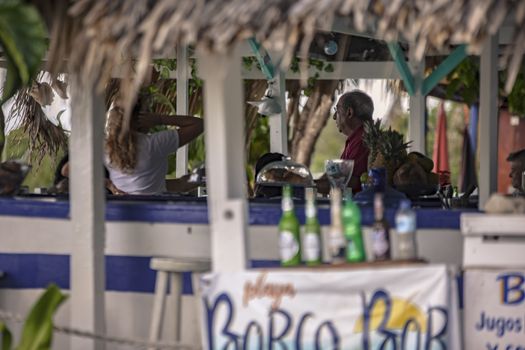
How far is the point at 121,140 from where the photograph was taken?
790 centimetres

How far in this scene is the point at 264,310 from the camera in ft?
17.7

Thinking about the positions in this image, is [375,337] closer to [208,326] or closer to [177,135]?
[208,326]

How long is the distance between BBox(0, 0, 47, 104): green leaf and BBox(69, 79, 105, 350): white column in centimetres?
31

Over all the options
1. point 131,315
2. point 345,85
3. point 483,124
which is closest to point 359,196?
point 483,124

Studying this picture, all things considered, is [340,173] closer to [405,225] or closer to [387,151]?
[387,151]

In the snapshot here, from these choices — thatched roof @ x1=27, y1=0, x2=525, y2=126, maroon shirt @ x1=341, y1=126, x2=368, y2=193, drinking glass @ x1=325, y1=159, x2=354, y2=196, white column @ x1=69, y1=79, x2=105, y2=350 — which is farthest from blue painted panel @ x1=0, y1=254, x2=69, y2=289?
maroon shirt @ x1=341, y1=126, x2=368, y2=193

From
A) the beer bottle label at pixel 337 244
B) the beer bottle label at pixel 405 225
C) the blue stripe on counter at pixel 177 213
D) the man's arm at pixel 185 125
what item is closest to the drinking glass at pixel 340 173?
the man's arm at pixel 185 125

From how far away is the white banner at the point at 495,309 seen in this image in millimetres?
5672

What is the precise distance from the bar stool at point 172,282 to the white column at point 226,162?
398 millimetres

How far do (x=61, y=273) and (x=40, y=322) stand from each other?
71 cm

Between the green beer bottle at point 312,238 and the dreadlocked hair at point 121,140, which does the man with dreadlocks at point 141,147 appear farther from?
the green beer bottle at point 312,238

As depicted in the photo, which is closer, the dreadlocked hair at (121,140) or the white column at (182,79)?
the dreadlocked hair at (121,140)

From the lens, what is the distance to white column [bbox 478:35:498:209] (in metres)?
6.28

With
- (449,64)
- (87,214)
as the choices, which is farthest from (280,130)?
(87,214)
